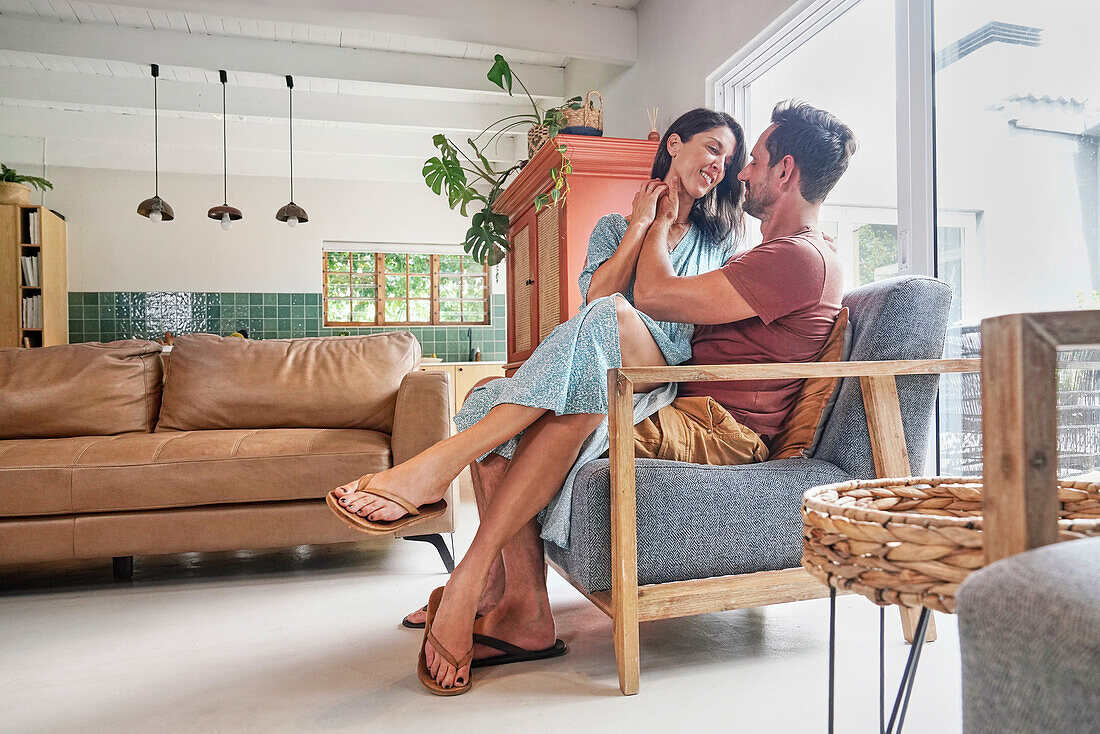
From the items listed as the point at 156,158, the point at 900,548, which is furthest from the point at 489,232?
the point at 900,548

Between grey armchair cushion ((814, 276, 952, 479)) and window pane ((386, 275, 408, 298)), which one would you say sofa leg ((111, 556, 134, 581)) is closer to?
grey armchair cushion ((814, 276, 952, 479))

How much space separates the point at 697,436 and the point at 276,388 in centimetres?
183

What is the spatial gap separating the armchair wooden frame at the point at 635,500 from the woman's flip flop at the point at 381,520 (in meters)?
0.37

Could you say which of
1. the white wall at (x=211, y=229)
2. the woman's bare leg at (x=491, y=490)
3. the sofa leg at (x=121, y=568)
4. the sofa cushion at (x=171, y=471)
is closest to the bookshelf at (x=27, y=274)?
the white wall at (x=211, y=229)

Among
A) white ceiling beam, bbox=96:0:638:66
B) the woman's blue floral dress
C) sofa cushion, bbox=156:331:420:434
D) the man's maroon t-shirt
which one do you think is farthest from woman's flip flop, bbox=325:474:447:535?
white ceiling beam, bbox=96:0:638:66

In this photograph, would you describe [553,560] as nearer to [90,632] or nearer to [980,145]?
[90,632]

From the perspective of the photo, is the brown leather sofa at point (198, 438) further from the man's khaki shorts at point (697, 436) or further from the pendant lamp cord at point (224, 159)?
the pendant lamp cord at point (224, 159)

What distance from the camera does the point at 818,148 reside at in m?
1.92

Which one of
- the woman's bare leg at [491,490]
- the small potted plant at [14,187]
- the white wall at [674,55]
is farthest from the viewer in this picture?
the small potted plant at [14,187]

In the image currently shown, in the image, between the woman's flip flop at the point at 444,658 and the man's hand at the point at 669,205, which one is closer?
the woman's flip flop at the point at 444,658

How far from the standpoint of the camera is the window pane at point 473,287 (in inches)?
303

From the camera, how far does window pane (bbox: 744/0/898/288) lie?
246 cm

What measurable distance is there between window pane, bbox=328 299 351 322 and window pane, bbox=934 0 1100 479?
20.0 ft

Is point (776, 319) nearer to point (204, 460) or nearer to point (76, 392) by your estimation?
point (204, 460)
